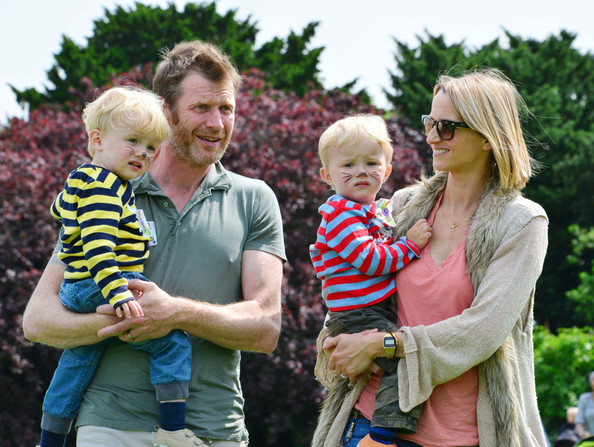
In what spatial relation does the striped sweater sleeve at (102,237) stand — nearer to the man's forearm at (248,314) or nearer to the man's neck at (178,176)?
the man's forearm at (248,314)

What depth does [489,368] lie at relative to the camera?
3.14 m

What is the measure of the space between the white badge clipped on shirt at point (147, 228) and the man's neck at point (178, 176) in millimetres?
244

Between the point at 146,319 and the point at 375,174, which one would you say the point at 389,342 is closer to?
the point at 375,174

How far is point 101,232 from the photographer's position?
3.28m

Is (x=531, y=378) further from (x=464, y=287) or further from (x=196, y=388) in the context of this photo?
(x=196, y=388)

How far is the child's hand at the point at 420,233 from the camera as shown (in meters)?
3.35

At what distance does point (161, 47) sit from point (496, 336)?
1878 cm

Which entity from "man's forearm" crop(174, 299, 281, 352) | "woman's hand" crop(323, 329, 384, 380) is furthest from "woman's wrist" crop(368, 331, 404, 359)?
"man's forearm" crop(174, 299, 281, 352)

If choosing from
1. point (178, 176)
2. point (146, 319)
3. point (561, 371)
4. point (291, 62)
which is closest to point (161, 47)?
point (291, 62)

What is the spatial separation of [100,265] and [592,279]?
649 inches

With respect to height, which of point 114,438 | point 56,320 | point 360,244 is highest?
point 360,244

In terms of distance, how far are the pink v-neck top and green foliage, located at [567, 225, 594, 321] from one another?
15.8 meters

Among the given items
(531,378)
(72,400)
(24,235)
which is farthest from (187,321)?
(24,235)

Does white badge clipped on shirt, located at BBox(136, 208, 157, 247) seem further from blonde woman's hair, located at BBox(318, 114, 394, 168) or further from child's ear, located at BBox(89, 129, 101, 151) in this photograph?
blonde woman's hair, located at BBox(318, 114, 394, 168)
